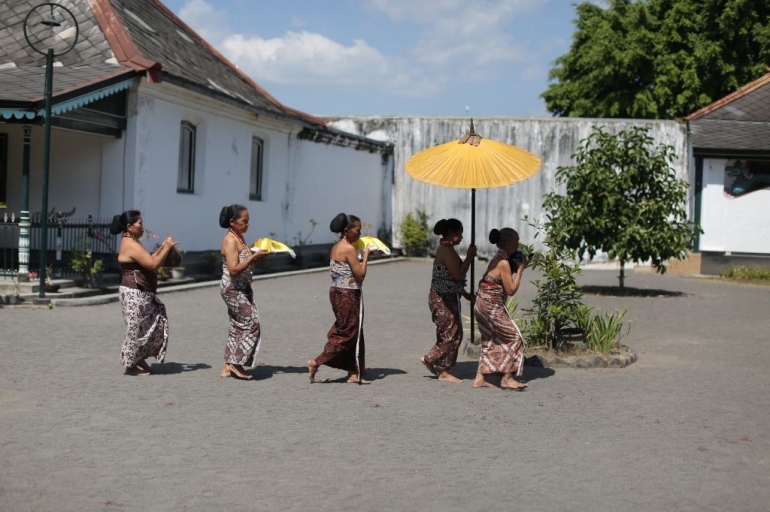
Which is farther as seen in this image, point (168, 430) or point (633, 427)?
point (633, 427)

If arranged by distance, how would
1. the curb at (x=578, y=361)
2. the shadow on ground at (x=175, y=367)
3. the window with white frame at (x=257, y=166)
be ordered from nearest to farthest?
the shadow on ground at (x=175, y=367) → the curb at (x=578, y=361) → the window with white frame at (x=257, y=166)

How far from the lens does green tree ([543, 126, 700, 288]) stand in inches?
714

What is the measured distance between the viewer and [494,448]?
6.96 metres

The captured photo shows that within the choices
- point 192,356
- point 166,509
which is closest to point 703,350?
point 192,356

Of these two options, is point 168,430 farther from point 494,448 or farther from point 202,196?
point 202,196

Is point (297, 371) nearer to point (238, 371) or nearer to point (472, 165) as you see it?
point (238, 371)

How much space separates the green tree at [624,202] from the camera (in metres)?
18.1

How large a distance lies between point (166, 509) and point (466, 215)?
25517 mm

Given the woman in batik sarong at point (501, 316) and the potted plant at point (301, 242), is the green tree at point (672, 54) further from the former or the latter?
the woman in batik sarong at point (501, 316)

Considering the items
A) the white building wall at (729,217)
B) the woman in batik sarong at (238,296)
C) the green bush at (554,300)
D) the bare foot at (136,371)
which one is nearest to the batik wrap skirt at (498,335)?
the green bush at (554,300)

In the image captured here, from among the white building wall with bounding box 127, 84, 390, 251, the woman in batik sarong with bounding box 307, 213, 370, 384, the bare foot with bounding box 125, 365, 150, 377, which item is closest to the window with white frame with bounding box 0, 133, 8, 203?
the white building wall with bounding box 127, 84, 390, 251

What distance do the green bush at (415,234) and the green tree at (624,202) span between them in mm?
12188

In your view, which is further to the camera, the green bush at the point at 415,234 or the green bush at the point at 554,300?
the green bush at the point at 415,234

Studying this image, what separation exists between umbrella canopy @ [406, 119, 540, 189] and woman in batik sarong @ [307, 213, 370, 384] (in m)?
0.99
